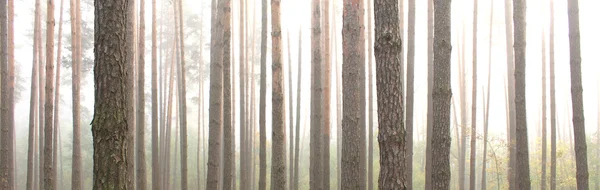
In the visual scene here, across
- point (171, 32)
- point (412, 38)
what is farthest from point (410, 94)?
point (171, 32)

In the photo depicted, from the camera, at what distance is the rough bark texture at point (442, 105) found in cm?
592

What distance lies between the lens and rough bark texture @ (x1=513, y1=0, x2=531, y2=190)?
733 cm

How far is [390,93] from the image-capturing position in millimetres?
4730

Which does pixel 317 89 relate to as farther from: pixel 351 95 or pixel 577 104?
pixel 577 104

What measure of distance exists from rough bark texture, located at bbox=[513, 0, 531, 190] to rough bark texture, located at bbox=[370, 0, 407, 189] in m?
3.41

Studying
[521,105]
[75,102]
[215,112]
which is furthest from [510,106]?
[75,102]

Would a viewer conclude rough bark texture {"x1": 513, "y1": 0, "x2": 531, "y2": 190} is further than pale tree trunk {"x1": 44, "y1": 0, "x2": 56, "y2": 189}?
No

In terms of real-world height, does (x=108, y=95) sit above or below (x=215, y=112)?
above

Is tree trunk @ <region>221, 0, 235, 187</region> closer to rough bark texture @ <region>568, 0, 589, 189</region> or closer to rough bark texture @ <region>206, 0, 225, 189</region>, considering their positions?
rough bark texture @ <region>206, 0, 225, 189</region>

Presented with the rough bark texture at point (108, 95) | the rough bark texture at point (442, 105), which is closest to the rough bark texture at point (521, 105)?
the rough bark texture at point (442, 105)

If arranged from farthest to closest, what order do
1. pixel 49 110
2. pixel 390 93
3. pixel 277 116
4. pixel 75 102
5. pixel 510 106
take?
pixel 510 106
pixel 75 102
pixel 49 110
pixel 277 116
pixel 390 93

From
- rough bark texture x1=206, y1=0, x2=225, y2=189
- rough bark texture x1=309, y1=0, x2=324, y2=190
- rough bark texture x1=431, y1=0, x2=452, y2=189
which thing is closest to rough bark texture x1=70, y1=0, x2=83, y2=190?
rough bark texture x1=206, y1=0, x2=225, y2=189

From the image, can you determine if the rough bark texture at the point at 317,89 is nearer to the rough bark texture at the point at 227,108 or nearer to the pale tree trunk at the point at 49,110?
the rough bark texture at the point at 227,108

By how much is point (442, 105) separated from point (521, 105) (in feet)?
6.85
